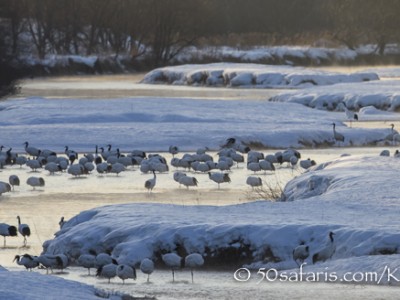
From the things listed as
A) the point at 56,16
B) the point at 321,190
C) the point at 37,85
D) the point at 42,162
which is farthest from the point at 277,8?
the point at 321,190

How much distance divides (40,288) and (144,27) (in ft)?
195

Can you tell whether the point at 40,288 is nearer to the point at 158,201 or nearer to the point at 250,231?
the point at 250,231

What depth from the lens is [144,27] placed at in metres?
69.2

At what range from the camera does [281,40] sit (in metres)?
80.6

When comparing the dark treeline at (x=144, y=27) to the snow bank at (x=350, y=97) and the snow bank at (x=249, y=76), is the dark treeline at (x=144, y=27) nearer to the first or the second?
the snow bank at (x=249, y=76)

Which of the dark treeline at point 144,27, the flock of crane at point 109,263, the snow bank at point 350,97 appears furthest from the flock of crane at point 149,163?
the dark treeline at point 144,27

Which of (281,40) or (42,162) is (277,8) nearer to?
(281,40)

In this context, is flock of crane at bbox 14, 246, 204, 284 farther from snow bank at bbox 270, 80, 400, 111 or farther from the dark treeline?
the dark treeline

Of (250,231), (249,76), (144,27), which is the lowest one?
(249,76)

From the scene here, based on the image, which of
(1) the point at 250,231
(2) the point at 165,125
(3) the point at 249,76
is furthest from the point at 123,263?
(3) the point at 249,76

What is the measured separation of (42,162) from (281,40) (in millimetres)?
58459

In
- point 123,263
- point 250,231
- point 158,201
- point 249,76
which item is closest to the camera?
point 123,263

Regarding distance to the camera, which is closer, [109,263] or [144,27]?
[109,263]

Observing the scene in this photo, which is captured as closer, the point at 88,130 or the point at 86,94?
the point at 88,130
